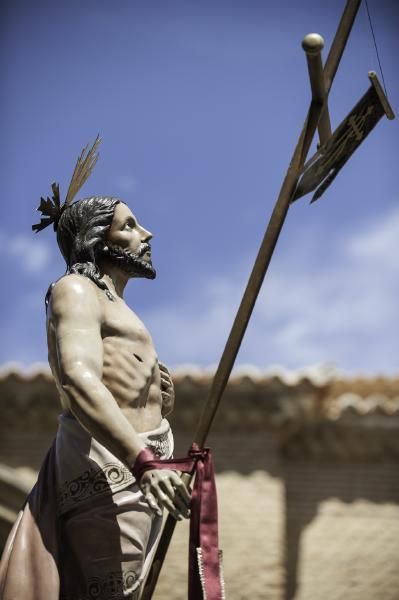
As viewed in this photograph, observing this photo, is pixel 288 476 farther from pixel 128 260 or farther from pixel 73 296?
pixel 73 296

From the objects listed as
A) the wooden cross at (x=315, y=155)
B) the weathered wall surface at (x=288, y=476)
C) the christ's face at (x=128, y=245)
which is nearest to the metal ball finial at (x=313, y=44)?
the wooden cross at (x=315, y=155)

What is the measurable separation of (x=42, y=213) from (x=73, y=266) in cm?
32

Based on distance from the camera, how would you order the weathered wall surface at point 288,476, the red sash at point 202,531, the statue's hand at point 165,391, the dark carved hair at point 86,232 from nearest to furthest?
the red sash at point 202,531
the dark carved hair at point 86,232
the statue's hand at point 165,391
the weathered wall surface at point 288,476

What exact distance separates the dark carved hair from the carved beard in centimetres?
4

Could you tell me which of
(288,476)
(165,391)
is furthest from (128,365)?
(288,476)

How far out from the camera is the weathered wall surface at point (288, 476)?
35.5 feet

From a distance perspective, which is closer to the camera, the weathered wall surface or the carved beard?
the carved beard

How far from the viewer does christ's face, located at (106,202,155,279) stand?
379 cm

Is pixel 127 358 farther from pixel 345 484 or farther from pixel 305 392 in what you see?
pixel 345 484

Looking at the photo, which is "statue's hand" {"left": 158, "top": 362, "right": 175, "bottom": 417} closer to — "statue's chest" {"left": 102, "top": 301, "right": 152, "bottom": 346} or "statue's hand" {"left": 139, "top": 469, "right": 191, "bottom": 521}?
"statue's chest" {"left": 102, "top": 301, "right": 152, "bottom": 346}

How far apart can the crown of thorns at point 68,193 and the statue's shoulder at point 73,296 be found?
381 millimetres

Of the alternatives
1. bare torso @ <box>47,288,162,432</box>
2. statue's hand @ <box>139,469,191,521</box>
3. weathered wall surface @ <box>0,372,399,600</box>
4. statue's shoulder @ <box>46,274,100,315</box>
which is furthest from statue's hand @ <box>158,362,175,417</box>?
weathered wall surface @ <box>0,372,399,600</box>

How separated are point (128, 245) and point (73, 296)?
37cm

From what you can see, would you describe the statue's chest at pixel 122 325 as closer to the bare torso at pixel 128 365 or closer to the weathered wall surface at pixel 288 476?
the bare torso at pixel 128 365
